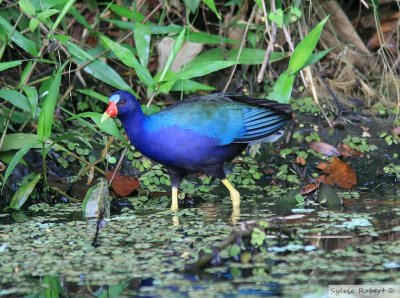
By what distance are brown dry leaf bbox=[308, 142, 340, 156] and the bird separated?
761 mm

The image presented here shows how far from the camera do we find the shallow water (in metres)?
4.01

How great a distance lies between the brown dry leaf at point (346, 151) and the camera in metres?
6.52

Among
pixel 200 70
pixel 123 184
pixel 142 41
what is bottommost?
pixel 123 184

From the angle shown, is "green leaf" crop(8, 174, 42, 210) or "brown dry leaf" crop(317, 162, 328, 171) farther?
"brown dry leaf" crop(317, 162, 328, 171)

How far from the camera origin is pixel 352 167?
6402mm

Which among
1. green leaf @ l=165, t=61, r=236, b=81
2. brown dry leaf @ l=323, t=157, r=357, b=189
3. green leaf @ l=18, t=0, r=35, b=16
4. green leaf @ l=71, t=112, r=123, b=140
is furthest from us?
brown dry leaf @ l=323, t=157, r=357, b=189

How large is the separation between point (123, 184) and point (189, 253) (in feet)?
5.46

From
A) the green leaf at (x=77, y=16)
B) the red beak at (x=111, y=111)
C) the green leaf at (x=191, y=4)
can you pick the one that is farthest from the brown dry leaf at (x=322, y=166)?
the green leaf at (x=77, y=16)

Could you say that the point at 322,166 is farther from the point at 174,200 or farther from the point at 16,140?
the point at 16,140

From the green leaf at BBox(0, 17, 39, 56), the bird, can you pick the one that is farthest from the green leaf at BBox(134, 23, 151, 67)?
the green leaf at BBox(0, 17, 39, 56)

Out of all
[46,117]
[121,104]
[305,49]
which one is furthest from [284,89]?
[46,117]

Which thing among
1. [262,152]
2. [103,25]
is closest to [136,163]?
[262,152]

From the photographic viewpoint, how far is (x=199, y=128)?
18.2 feet

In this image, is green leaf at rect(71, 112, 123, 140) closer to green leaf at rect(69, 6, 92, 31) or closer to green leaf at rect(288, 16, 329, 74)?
green leaf at rect(69, 6, 92, 31)
